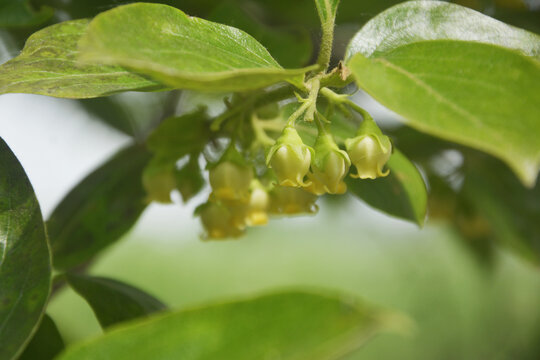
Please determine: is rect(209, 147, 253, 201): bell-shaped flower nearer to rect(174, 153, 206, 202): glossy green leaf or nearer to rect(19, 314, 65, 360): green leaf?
rect(174, 153, 206, 202): glossy green leaf

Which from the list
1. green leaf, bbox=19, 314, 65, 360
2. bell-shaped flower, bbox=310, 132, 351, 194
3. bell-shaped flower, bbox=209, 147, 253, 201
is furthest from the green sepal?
green leaf, bbox=19, 314, 65, 360

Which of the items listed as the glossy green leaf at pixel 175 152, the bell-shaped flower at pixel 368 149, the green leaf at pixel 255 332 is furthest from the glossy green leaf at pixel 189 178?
the green leaf at pixel 255 332

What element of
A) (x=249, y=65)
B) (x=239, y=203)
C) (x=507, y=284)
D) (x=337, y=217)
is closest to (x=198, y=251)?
(x=337, y=217)

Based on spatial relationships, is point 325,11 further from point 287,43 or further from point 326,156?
point 287,43

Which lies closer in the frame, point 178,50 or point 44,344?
point 178,50

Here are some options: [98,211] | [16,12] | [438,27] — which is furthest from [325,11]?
[98,211]

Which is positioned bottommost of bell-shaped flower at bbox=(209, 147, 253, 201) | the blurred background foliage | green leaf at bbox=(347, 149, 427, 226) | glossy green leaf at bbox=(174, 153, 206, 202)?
the blurred background foliage
